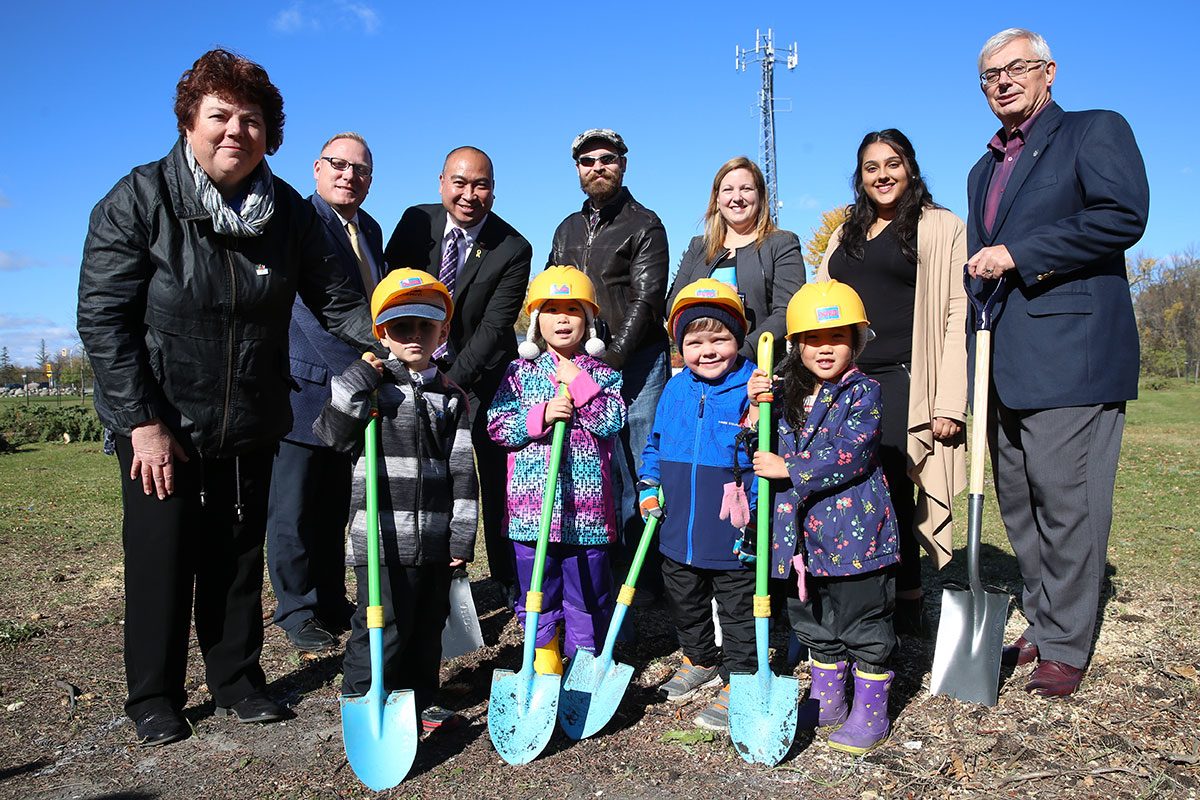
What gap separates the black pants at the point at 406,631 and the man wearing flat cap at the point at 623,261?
171 cm

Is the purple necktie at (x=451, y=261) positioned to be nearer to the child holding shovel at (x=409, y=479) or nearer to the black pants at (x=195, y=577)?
the child holding shovel at (x=409, y=479)

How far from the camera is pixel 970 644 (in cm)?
361

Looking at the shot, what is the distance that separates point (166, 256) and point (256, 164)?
1.71 ft

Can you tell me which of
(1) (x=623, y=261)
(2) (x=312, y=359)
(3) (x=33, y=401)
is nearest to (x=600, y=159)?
(1) (x=623, y=261)

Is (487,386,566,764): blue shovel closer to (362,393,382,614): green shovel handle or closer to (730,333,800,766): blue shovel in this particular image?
(362,393,382,614): green shovel handle

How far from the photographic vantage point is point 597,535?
3828mm

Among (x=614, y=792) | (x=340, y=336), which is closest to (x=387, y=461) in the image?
(x=340, y=336)

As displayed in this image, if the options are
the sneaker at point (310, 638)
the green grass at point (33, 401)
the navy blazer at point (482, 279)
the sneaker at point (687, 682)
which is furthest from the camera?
the green grass at point (33, 401)

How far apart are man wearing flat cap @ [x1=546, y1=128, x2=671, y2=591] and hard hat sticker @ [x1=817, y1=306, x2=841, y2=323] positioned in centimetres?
141

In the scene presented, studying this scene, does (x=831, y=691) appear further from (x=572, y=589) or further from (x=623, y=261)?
(x=623, y=261)

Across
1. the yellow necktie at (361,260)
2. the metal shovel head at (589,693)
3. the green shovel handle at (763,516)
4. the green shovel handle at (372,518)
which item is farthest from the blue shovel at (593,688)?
the yellow necktie at (361,260)

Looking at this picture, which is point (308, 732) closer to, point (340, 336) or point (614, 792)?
point (614, 792)

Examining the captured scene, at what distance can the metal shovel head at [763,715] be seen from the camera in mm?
3094

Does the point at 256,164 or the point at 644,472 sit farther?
the point at 644,472
